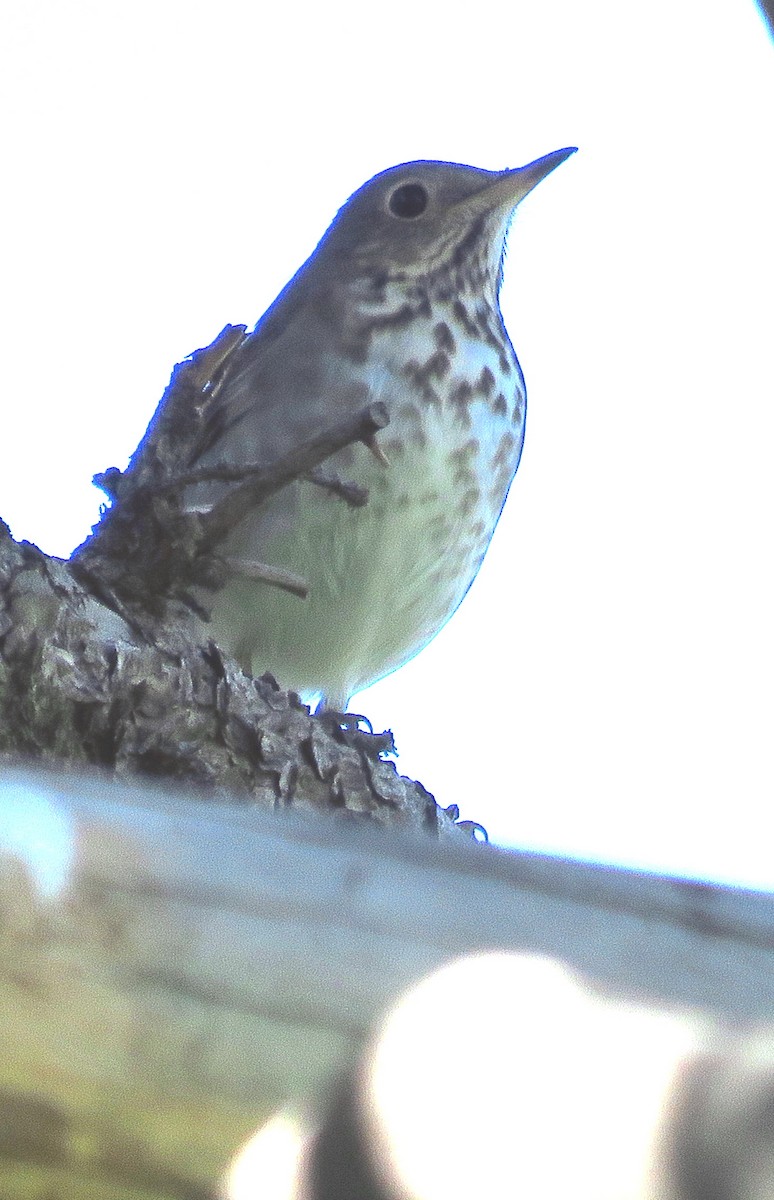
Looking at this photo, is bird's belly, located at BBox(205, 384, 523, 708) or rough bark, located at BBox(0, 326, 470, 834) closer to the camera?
rough bark, located at BBox(0, 326, 470, 834)

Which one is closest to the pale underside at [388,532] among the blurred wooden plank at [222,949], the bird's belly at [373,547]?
the bird's belly at [373,547]

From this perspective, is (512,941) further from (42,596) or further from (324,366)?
(324,366)

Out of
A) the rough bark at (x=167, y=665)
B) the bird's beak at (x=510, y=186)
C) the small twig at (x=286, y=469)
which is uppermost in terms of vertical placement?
the bird's beak at (x=510, y=186)

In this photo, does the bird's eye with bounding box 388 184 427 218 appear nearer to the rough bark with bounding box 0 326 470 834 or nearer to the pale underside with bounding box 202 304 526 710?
the pale underside with bounding box 202 304 526 710

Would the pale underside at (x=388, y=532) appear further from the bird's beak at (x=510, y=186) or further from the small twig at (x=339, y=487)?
the small twig at (x=339, y=487)

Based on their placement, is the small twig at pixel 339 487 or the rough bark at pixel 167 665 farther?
the small twig at pixel 339 487

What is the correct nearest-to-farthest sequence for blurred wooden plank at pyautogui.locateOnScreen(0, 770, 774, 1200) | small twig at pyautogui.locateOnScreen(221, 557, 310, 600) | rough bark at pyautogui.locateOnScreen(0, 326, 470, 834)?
1. blurred wooden plank at pyautogui.locateOnScreen(0, 770, 774, 1200)
2. rough bark at pyautogui.locateOnScreen(0, 326, 470, 834)
3. small twig at pyautogui.locateOnScreen(221, 557, 310, 600)

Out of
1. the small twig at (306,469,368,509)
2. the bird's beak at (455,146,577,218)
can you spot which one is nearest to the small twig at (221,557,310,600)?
the small twig at (306,469,368,509)

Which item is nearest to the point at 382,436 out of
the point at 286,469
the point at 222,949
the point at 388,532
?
the point at 388,532

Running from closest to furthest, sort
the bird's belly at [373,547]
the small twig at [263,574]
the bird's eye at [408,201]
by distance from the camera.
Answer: the small twig at [263,574] → the bird's belly at [373,547] → the bird's eye at [408,201]
